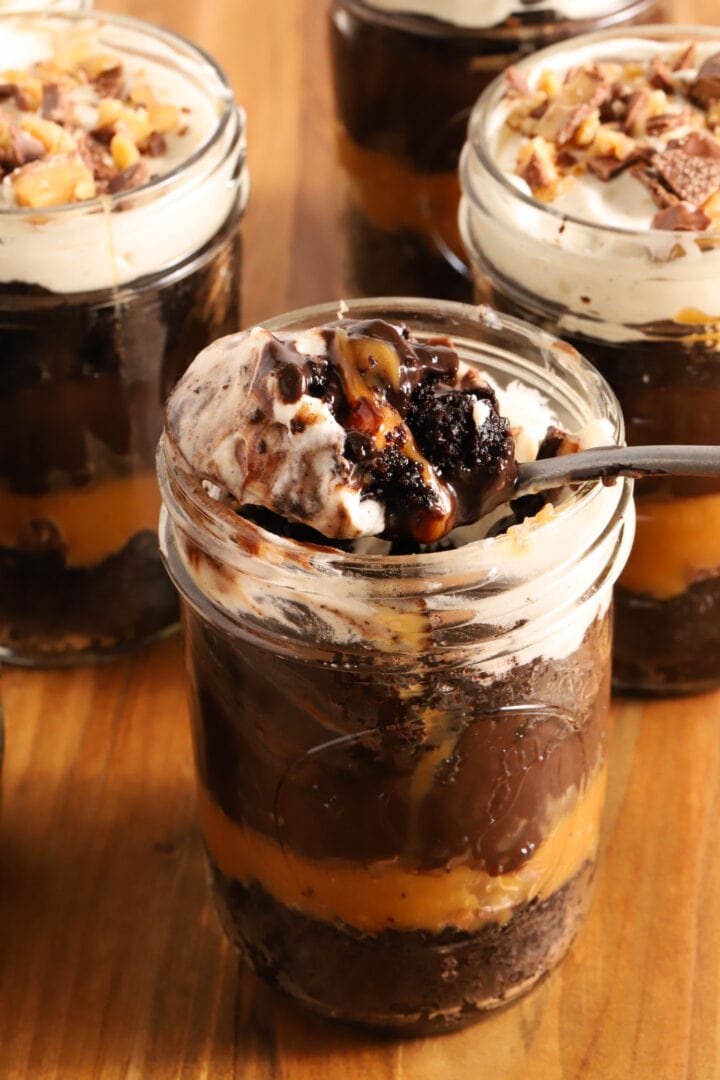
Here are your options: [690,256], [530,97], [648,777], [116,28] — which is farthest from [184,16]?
[648,777]

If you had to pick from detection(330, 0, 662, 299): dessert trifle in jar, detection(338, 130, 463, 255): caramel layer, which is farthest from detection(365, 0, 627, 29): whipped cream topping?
detection(338, 130, 463, 255): caramel layer

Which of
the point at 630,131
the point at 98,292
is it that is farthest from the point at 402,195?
A: the point at 98,292

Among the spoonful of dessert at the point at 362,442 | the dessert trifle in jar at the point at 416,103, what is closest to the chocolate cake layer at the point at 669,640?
the spoonful of dessert at the point at 362,442

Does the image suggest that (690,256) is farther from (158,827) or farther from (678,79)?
(158,827)

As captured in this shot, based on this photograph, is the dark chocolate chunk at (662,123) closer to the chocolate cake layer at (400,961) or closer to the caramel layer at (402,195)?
the caramel layer at (402,195)

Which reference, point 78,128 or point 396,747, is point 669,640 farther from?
point 78,128

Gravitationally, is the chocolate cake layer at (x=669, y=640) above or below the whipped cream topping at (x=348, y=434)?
below

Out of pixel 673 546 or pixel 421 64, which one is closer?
pixel 673 546

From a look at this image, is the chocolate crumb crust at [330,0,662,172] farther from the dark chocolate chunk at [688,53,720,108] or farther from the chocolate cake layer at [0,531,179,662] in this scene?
the chocolate cake layer at [0,531,179,662]
